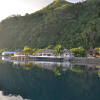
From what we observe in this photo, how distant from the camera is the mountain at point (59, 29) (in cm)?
9631

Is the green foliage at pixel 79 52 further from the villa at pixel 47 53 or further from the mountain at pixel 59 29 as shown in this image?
the mountain at pixel 59 29

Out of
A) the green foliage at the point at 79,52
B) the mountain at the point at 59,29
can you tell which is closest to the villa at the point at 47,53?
the green foliage at the point at 79,52

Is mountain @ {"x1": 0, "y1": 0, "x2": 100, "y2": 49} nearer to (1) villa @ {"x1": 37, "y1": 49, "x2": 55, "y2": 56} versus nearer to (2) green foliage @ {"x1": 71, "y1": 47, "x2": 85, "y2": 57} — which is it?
(2) green foliage @ {"x1": 71, "y1": 47, "x2": 85, "y2": 57}

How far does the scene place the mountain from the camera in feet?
316

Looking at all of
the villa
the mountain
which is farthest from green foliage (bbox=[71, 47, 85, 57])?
the mountain

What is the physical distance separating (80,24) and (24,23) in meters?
54.0

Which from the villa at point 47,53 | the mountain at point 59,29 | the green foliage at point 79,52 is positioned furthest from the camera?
the mountain at point 59,29

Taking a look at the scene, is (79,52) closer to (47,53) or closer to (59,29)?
(47,53)

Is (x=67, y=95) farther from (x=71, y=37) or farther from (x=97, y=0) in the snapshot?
(x=97, y=0)

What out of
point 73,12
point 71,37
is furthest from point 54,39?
point 73,12

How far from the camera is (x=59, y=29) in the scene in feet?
381

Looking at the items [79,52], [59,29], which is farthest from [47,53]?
[59,29]

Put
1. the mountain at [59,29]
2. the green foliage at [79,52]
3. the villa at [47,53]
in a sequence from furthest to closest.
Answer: the mountain at [59,29], the villa at [47,53], the green foliage at [79,52]

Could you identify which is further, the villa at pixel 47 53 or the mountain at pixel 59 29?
the mountain at pixel 59 29
